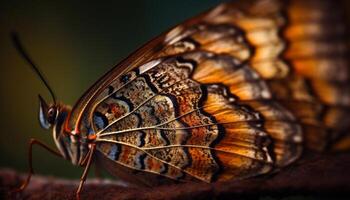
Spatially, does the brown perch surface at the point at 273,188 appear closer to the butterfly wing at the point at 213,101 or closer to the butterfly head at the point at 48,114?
the butterfly wing at the point at 213,101

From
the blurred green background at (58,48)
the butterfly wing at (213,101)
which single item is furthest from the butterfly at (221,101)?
the blurred green background at (58,48)

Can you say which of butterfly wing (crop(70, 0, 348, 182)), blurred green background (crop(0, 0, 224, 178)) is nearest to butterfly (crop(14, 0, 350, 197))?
butterfly wing (crop(70, 0, 348, 182))

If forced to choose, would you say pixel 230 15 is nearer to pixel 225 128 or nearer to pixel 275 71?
pixel 275 71

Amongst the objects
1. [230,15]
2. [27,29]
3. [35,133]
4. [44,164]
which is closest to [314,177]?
[230,15]

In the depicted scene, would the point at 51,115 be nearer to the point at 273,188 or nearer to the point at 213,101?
the point at 213,101

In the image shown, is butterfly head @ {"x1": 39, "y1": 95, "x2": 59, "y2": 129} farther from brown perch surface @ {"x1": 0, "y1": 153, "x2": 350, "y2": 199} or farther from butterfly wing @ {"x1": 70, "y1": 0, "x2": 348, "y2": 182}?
brown perch surface @ {"x1": 0, "y1": 153, "x2": 350, "y2": 199}

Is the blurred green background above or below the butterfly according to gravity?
above
